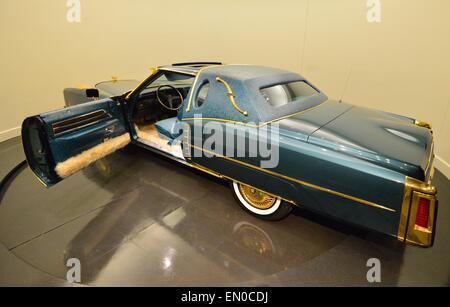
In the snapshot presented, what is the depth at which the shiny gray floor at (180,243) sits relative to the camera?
197cm

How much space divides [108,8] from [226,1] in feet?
7.59

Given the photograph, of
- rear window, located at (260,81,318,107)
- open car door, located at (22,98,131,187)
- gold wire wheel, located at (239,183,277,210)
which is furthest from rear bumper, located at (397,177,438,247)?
open car door, located at (22,98,131,187)

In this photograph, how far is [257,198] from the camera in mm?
2555

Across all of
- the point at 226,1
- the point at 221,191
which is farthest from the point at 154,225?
the point at 226,1

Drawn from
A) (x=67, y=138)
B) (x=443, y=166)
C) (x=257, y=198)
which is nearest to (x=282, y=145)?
(x=257, y=198)

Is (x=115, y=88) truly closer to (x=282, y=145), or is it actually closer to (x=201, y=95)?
(x=201, y=95)

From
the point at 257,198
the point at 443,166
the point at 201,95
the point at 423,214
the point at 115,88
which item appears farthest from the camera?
the point at 115,88

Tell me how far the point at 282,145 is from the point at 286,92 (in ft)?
2.65

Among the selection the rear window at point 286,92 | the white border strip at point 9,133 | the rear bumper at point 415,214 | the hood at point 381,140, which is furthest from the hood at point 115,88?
the rear bumper at point 415,214

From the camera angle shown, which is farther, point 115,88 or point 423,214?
point 115,88

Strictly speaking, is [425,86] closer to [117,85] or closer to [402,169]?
[402,169]

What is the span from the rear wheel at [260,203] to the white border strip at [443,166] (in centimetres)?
246

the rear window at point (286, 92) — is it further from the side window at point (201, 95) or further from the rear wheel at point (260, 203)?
the rear wheel at point (260, 203)
